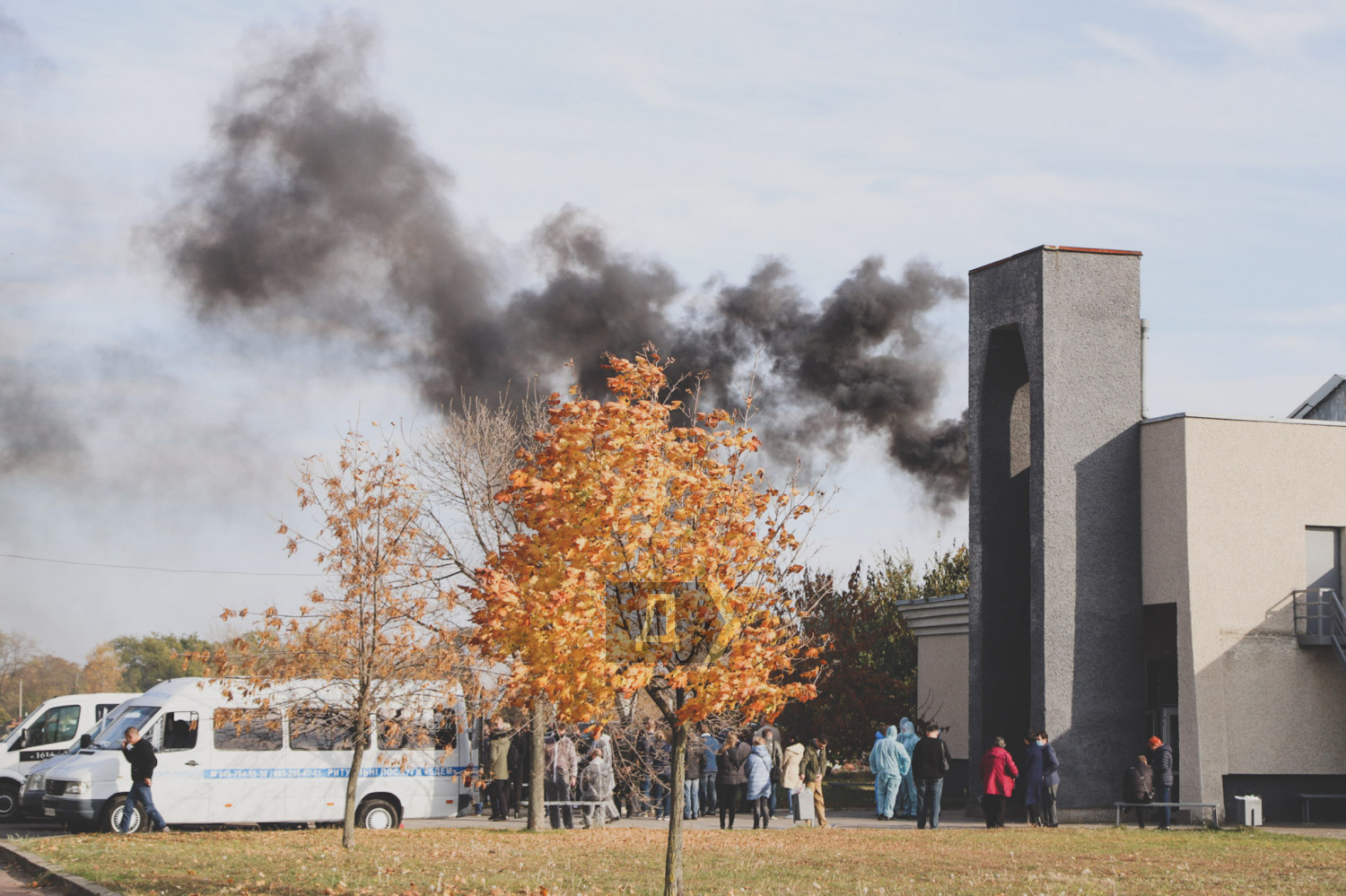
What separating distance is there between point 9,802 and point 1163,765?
A: 66.4ft

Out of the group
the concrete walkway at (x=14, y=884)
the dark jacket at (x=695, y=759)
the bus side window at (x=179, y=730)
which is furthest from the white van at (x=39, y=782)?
the dark jacket at (x=695, y=759)

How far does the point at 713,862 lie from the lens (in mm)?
15711

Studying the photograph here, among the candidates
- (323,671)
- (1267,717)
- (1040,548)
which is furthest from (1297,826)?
(323,671)

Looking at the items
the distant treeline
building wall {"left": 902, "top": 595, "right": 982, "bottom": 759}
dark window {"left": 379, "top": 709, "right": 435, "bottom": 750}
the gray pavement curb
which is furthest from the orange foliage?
the distant treeline

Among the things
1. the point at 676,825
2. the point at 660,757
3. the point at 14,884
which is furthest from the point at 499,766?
the point at 676,825

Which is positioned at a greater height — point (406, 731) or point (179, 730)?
point (406, 731)

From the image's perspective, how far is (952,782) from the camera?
3102 centimetres

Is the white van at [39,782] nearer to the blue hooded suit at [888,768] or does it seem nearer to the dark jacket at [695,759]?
the dark jacket at [695,759]

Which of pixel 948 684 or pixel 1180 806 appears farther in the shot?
pixel 948 684

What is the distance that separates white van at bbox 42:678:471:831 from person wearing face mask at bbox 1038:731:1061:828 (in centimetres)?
977

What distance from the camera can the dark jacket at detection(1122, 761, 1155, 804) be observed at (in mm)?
22453

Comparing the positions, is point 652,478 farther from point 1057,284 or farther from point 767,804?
point 1057,284

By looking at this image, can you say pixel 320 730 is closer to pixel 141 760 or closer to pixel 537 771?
pixel 141 760

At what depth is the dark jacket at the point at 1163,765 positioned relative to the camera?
74.0 feet
